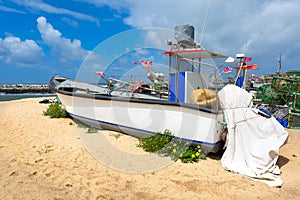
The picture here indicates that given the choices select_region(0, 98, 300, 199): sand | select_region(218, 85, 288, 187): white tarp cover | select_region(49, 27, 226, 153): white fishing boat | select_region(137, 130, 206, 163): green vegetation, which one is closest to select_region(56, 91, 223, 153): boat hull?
select_region(49, 27, 226, 153): white fishing boat

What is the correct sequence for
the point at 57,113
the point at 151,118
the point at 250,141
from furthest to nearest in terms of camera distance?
the point at 57,113 < the point at 151,118 < the point at 250,141

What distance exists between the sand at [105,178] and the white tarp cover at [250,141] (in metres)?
0.27

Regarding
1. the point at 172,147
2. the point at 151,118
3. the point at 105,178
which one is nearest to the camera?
the point at 105,178

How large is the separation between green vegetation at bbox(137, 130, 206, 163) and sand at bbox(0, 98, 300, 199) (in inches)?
6.7

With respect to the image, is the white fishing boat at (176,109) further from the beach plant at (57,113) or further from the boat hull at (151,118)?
the beach plant at (57,113)

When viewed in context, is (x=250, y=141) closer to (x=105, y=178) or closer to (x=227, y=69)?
(x=227, y=69)

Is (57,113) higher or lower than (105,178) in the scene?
higher

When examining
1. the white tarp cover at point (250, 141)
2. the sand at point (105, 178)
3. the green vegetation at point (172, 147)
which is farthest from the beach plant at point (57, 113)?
the white tarp cover at point (250, 141)

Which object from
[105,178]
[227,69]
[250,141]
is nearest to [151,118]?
[105,178]

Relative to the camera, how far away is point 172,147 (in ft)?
16.4

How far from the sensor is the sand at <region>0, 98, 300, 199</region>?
3.39 m

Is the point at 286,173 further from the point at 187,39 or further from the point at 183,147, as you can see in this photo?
the point at 187,39

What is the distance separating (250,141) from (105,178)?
3.09 metres

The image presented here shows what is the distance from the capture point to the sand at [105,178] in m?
3.39
